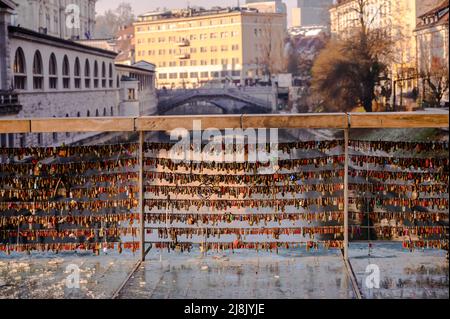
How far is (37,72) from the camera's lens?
115ft

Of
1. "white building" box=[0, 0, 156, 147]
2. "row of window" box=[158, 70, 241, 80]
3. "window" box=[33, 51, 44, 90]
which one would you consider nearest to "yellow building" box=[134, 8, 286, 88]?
"row of window" box=[158, 70, 241, 80]

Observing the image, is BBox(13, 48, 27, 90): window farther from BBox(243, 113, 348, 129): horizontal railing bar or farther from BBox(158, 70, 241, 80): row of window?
BBox(158, 70, 241, 80): row of window

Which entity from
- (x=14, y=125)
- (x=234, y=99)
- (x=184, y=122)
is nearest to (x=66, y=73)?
(x=234, y=99)

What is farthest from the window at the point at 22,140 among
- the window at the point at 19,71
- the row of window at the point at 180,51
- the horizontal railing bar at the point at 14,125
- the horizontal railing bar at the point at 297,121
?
the row of window at the point at 180,51

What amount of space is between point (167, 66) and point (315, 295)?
265 ft

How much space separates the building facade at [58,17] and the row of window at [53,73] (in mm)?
4581

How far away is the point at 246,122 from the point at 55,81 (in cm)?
3310

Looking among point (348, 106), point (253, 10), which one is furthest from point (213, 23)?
→ point (348, 106)

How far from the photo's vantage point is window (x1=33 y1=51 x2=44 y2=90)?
114ft

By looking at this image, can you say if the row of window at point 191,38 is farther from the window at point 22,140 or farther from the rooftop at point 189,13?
the window at point 22,140

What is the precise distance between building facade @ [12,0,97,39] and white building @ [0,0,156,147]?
480 cm
